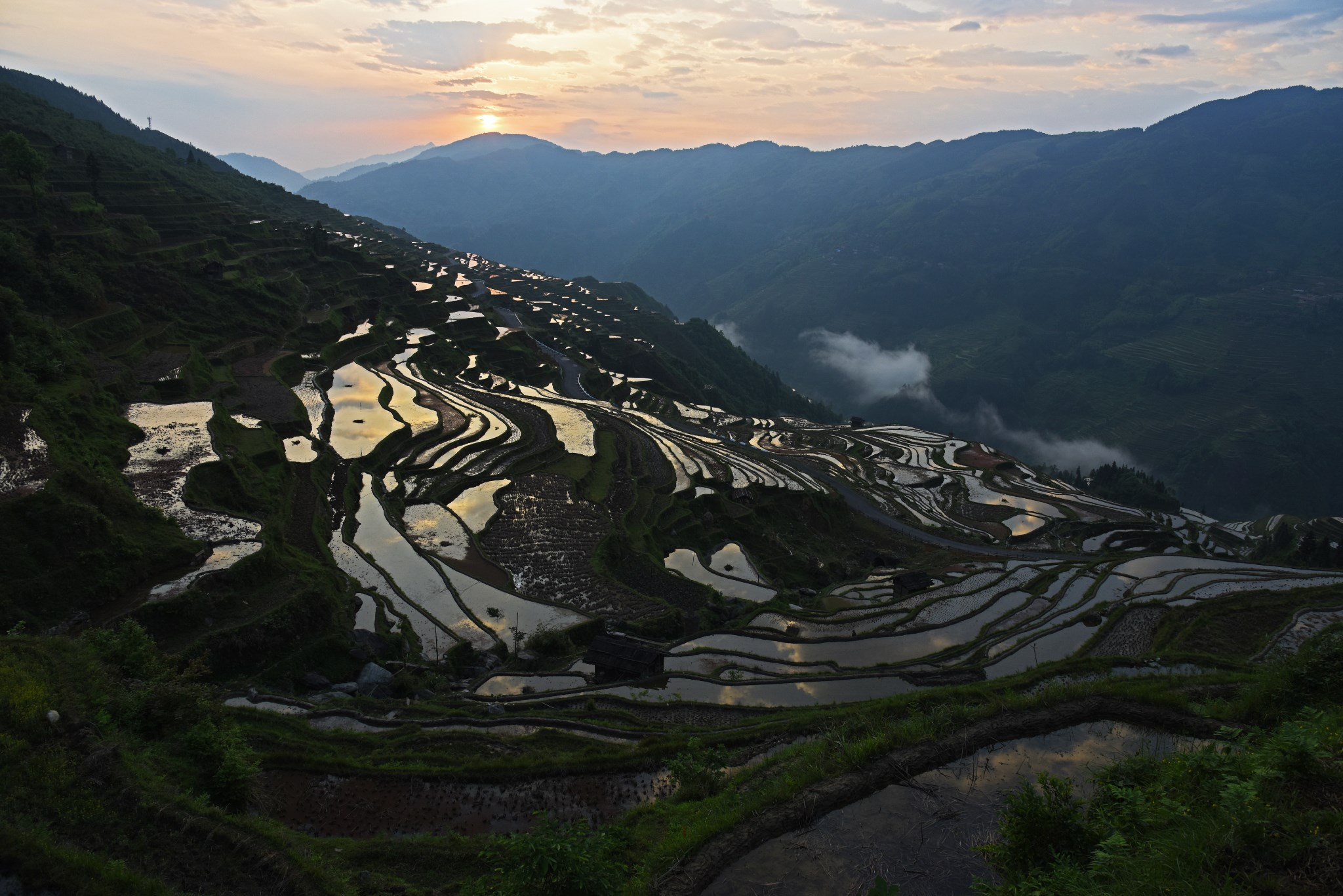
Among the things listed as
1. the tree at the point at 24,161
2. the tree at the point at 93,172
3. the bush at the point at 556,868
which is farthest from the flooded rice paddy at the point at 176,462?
the tree at the point at 93,172

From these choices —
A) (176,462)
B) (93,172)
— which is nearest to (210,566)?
(176,462)

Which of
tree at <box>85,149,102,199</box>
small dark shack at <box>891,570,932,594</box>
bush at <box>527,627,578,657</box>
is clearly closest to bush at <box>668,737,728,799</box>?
bush at <box>527,627,578,657</box>

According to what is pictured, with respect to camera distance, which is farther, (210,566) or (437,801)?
(210,566)

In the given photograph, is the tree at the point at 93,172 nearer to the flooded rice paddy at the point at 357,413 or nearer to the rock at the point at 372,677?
the flooded rice paddy at the point at 357,413

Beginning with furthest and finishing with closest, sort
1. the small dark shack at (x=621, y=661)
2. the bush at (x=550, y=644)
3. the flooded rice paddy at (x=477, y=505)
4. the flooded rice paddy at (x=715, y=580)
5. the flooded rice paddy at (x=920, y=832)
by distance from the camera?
the flooded rice paddy at (x=477, y=505) < the flooded rice paddy at (x=715, y=580) < the bush at (x=550, y=644) < the small dark shack at (x=621, y=661) < the flooded rice paddy at (x=920, y=832)

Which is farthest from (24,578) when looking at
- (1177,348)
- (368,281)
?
(1177,348)

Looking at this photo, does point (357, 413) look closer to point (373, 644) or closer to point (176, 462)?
point (176, 462)
